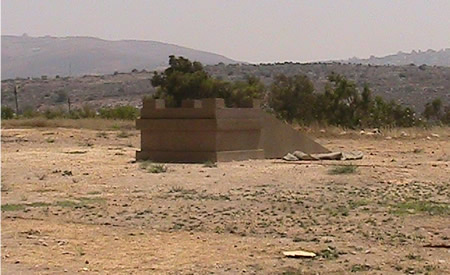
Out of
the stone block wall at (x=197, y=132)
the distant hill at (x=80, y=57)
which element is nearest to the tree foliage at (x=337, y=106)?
the stone block wall at (x=197, y=132)

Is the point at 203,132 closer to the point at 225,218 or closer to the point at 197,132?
the point at 197,132

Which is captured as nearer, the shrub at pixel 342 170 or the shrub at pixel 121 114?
the shrub at pixel 342 170

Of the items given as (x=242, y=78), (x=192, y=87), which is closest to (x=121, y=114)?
(x=192, y=87)

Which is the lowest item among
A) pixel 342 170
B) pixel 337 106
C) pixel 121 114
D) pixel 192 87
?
pixel 121 114

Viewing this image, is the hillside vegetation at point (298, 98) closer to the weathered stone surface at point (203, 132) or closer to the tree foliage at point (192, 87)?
the tree foliage at point (192, 87)

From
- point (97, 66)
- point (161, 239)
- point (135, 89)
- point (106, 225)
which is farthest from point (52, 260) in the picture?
point (97, 66)

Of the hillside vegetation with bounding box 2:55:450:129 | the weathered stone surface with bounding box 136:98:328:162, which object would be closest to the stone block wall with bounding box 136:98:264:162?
the weathered stone surface with bounding box 136:98:328:162

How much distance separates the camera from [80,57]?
167 m

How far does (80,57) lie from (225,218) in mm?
159901

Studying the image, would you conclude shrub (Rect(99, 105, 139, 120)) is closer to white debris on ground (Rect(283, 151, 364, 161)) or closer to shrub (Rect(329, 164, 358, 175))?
white debris on ground (Rect(283, 151, 364, 161))

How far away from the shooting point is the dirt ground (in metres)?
8.25

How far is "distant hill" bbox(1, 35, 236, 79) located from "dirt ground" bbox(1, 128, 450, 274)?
103m

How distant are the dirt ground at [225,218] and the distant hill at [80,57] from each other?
102695mm

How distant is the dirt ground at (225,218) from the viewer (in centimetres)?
825
